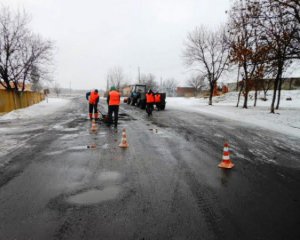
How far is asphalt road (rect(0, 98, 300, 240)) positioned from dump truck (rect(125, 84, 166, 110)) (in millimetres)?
17424

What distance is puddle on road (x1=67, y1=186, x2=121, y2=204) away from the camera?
405 centimetres

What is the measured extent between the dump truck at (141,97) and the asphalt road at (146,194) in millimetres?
17424

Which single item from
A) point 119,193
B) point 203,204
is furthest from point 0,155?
point 203,204

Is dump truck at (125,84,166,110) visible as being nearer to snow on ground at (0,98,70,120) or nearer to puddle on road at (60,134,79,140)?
snow on ground at (0,98,70,120)

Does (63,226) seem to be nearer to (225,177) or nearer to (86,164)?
(86,164)

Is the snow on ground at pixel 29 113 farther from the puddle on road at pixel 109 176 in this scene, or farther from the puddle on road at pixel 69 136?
the puddle on road at pixel 109 176

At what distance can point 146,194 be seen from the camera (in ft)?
14.3

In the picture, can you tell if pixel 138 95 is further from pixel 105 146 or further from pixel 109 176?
pixel 109 176

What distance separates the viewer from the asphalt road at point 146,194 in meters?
3.26

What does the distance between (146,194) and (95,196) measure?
0.84 m

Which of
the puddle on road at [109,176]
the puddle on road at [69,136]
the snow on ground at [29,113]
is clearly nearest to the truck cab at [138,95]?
the snow on ground at [29,113]

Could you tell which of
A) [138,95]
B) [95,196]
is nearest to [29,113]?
[138,95]

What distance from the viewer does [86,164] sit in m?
6.06

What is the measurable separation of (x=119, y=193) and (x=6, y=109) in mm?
18036
